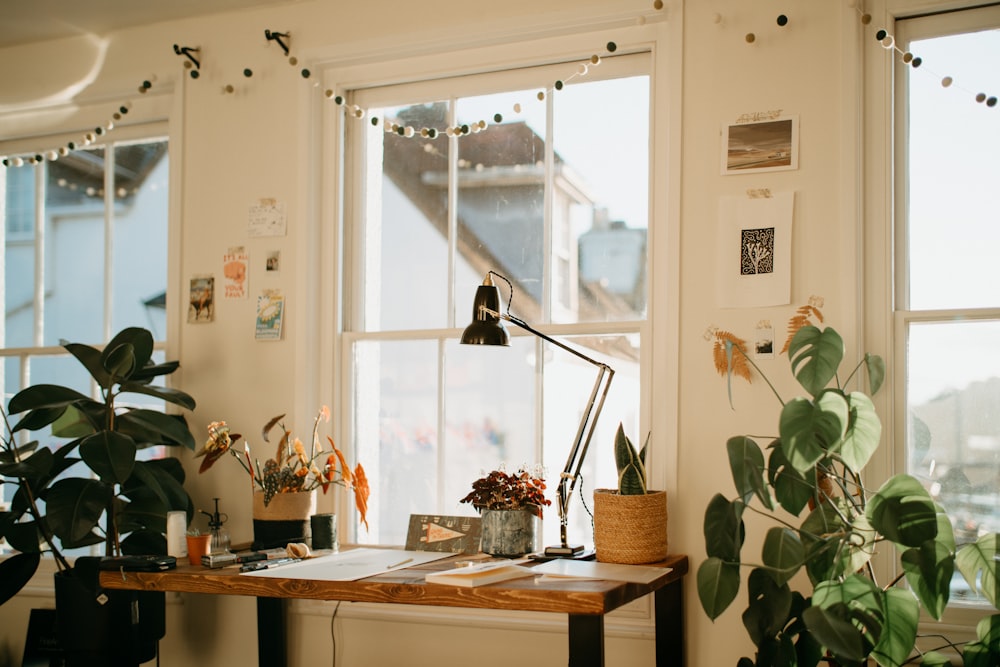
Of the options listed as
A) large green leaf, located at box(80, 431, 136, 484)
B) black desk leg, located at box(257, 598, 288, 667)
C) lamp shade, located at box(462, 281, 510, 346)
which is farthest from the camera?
black desk leg, located at box(257, 598, 288, 667)

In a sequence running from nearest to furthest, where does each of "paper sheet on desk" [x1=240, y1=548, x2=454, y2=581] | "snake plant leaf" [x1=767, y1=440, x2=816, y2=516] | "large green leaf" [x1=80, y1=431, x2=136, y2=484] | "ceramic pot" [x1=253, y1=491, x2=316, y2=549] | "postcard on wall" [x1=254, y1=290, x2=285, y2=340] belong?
"snake plant leaf" [x1=767, y1=440, x2=816, y2=516]
"paper sheet on desk" [x1=240, y1=548, x2=454, y2=581]
"large green leaf" [x1=80, y1=431, x2=136, y2=484]
"ceramic pot" [x1=253, y1=491, x2=316, y2=549]
"postcard on wall" [x1=254, y1=290, x2=285, y2=340]

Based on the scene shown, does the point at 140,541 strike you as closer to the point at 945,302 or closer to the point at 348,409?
the point at 348,409

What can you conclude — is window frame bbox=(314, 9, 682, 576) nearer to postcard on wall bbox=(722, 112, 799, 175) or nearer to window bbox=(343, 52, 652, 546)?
window bbox=(343, 52, 652, 546)

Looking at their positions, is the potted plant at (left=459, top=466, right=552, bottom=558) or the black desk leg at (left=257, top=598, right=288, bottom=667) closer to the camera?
the potted plant at (left=459, top=466, right=552, bottom=558)

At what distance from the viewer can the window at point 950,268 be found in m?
2.69

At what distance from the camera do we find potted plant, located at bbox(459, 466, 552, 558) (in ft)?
9.30

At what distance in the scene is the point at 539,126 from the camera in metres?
3.31

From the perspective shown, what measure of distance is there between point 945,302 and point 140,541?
8.72ft

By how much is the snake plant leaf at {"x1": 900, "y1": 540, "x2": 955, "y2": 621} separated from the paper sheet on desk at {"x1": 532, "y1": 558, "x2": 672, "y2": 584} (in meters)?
0.63

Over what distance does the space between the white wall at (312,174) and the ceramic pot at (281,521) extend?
399 millimetres

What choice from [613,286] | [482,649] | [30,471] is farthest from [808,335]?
[30,471]

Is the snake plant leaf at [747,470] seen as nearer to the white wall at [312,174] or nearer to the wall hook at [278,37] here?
the white wall at [312,174]

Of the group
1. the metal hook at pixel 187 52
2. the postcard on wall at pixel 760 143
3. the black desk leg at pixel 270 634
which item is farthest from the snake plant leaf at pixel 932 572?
the metal hook at pixel 187 52

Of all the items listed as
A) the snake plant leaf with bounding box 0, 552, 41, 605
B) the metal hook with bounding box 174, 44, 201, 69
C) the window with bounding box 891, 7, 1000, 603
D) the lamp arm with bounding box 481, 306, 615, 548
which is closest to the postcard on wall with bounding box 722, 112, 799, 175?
the window with bounding box 891, 7, 1000, 603
